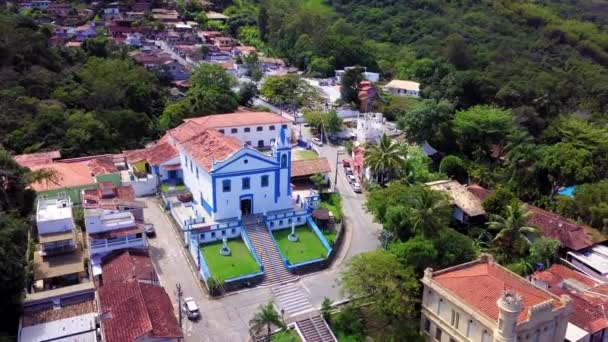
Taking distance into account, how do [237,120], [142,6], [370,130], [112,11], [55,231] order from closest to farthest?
[55,231] < [237,120] < [370,130] < [112,11] < [142,6]

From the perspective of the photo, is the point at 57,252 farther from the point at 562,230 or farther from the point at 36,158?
the point at 562,230

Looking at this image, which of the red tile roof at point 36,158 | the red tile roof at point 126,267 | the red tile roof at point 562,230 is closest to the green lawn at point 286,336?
the red tile roof at point 126,267

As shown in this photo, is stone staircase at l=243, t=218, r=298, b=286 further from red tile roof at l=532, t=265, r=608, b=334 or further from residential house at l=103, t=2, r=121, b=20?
residential house at l=103, t=2, r=121, b=20

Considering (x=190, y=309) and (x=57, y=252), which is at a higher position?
(x=57, y=252)

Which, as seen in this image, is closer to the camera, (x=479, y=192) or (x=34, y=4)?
(x=479, y=192)

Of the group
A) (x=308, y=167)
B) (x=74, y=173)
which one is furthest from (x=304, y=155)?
(x=74, y=173)
